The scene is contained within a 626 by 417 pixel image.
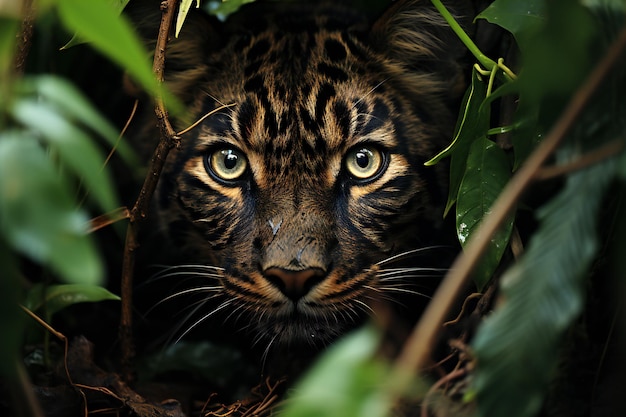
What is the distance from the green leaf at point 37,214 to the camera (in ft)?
3.81

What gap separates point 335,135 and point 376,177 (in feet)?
0.75

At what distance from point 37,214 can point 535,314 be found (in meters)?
0.87

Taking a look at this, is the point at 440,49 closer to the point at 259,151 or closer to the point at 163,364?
the point at 259,151

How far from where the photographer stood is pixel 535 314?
135 centimetres

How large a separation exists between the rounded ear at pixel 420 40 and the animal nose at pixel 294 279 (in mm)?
1024

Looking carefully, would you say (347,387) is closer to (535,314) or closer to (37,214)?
(535,314)

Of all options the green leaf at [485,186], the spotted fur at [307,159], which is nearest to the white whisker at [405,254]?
the spotted fur at [307,159]

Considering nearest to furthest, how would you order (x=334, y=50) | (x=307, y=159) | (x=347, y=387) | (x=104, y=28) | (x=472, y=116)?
1. (x=347, y=387)
2. (x=104, y=28)
3. (x=472, y=116)
4. (x=307, y=159)
5. (x=334, y=50)

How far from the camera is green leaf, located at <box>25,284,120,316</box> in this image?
246cm

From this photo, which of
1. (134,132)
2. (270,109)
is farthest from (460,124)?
(134,132)

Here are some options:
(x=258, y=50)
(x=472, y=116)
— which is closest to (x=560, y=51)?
(x=472, y=116)

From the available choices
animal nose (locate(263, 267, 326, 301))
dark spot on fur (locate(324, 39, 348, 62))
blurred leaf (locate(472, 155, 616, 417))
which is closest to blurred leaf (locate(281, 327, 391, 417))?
blurred leaf (locate(472, 155, 616, 417))

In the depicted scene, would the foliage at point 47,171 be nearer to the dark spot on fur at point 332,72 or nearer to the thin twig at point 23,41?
the thin twig at point 23,41

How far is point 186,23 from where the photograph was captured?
114 inches
